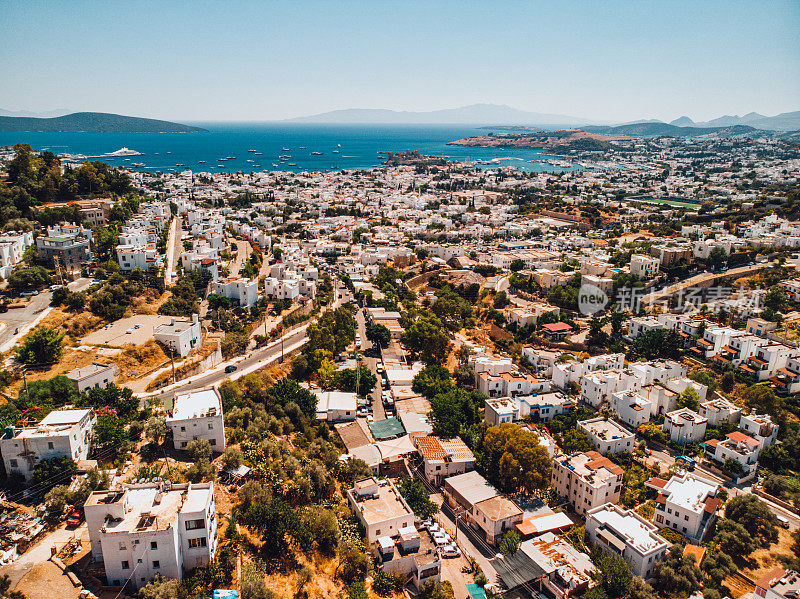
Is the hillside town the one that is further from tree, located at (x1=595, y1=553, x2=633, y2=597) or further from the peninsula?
the peninsula

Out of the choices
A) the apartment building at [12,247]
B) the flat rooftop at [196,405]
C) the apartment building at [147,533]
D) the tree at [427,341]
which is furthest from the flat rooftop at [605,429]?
the apartment building at [12,247]

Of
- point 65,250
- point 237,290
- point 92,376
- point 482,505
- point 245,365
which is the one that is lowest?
point 482,505

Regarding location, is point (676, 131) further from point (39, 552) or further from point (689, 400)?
point (39, 552)

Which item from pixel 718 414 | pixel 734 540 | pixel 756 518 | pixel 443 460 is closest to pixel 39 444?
pixel 443 460

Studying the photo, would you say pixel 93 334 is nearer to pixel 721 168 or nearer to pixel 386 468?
pixel 386 468

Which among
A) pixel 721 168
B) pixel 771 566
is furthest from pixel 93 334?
pixel 721 168

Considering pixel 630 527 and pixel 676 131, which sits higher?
pixel 676 131

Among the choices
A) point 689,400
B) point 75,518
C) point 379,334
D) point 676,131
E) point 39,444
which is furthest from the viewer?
point 676,131
